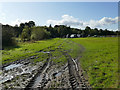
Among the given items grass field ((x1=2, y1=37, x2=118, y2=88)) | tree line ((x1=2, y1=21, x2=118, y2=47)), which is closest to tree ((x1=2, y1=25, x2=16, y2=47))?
tree line ((x1=2, y1=21, x2=118, y2=47))

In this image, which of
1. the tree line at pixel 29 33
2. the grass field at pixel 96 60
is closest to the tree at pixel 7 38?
the tree line at pixel 29 33

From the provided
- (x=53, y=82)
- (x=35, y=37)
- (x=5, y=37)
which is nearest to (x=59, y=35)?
(x=35, y=37)

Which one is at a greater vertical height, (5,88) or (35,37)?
(35,37)

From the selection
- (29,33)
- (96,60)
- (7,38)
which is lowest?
(96,60)

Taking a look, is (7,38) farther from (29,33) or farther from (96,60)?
(29,33)

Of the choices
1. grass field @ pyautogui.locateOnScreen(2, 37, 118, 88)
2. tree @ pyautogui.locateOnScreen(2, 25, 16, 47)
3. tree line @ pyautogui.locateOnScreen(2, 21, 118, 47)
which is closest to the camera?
grass field @ pyautogui.locateOnScreen(2, 37, 118, 88)

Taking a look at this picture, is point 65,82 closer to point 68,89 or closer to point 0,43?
point 68,89

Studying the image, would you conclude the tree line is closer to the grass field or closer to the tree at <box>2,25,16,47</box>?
the tree at <box>2,25,16,47</box>

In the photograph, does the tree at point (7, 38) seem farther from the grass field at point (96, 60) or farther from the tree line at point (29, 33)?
the grass field at point (96, 60)

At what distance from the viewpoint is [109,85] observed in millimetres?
7355

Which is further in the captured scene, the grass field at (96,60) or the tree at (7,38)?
the tree at (7,38)

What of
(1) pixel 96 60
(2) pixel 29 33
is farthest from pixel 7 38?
(2) pixel 29 33

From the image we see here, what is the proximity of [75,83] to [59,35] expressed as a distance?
121915 mm

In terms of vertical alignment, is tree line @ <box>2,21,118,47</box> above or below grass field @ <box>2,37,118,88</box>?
above
